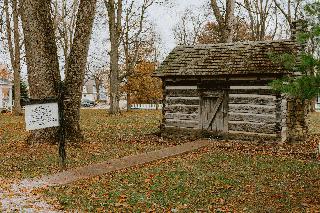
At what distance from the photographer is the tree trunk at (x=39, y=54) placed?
14367 mm

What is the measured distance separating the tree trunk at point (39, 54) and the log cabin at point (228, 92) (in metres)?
5.71

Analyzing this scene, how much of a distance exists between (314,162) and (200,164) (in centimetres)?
358

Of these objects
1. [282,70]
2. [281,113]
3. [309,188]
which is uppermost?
[282,70]

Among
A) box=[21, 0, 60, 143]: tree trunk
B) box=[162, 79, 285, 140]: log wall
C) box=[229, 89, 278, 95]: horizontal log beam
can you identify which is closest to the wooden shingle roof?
box=[162, 79, 285, 140]: log wall

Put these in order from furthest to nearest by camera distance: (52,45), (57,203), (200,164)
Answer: (52,45) → (200,164) → (57,203)

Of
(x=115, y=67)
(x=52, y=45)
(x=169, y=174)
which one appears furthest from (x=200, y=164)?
(x=115, y=67)

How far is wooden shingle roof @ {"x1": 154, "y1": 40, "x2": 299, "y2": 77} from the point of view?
55.5 ft

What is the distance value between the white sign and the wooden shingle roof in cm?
823

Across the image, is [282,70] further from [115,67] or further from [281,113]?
[115,67]

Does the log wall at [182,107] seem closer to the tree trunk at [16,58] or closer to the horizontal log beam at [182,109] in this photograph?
the horizontal log beam at [182,109]

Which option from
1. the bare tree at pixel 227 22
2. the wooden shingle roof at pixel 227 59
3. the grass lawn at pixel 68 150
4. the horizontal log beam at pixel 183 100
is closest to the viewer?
the grass lawn at pixel 68 150

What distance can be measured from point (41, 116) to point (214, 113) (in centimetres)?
894

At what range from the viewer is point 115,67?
1339 inches

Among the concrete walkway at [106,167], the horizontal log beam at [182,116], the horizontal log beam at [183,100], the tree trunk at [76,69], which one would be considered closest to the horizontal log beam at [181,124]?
the horizontal log beam at [182,116]
